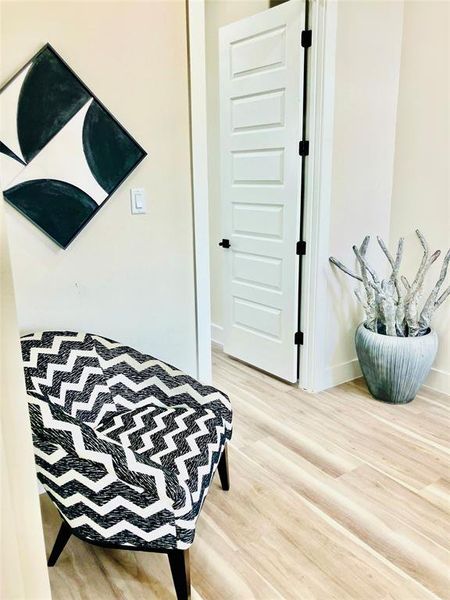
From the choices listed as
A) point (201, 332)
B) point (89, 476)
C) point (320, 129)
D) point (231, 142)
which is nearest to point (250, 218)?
point (231, 142)

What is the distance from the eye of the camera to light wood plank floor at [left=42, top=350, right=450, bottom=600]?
1.68 meters

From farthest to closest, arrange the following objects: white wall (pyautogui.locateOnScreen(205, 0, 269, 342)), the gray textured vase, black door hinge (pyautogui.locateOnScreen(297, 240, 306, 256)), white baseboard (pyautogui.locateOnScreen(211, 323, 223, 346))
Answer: white baseboard (pyautogui.locateOnScreen(211, 323, 223, 346)) < white wall (pyautogui.locateOnScreen(205, 0, 269, 342)) < black door hinge (pyautogui.locateOnScreen(297, 240, 306, 256)) < the gray textured vase

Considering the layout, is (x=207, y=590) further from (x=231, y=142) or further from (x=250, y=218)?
(x=231, y=142)

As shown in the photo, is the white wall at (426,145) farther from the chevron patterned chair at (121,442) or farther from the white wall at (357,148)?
the chevron patterned chair at (121,442)

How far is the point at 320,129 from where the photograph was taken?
2.74 m

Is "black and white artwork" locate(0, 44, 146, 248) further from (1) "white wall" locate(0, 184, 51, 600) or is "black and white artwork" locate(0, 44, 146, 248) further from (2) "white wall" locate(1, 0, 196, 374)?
(1) "white wall" locate(0, 184, 51, 600)

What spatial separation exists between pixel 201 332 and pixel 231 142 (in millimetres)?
1489

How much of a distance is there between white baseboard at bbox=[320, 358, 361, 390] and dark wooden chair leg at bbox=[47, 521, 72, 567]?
1.90m

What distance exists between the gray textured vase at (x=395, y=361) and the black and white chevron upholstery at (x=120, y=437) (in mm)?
1247

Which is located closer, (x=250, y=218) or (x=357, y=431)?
(x=357, y=431)

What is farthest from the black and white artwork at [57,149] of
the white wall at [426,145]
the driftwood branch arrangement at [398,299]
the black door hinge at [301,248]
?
the white wall at [426,145]

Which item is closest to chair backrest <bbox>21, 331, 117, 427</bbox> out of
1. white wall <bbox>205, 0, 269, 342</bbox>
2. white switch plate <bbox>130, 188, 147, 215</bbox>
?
white switch plate <bbox>130, 188, 147, 215</bbox>

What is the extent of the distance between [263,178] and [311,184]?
0.40 meters

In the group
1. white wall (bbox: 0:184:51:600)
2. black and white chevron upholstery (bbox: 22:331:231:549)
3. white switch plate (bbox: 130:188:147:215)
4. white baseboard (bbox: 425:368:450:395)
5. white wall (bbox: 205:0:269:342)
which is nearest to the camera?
white wall (bbox: 0:184:51:600)
